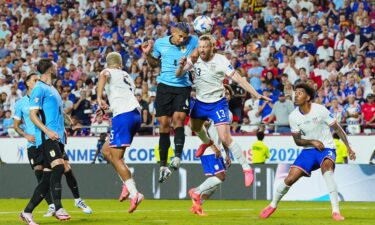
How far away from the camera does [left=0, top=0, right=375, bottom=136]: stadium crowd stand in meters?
29.4

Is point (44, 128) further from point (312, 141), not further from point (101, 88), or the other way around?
point (312, 141)

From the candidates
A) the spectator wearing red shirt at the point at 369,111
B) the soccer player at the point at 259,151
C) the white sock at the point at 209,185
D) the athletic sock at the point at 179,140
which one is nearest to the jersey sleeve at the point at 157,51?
the athletic sock at the point at 179,140

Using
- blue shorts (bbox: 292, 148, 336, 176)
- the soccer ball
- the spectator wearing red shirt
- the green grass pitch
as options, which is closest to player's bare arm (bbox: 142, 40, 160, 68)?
the soccer ball

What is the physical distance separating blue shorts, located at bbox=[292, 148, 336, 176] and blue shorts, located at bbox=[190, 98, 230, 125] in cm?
169

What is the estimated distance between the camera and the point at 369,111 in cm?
2827

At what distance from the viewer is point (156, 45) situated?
18734mm

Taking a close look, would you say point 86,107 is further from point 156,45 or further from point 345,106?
point 156,45

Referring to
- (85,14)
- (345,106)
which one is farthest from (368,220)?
(85,14)

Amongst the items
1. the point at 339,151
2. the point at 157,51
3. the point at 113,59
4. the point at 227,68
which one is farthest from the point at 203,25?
the point at 339,151

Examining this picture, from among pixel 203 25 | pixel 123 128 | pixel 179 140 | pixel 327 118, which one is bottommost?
pixel 179 140

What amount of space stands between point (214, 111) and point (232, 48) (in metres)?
14.2

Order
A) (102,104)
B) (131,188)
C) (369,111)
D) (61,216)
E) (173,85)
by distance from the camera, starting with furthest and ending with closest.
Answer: (369,111), (173,85), (131,188), (102,104), (61,216)

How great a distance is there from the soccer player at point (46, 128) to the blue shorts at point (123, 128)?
1103mm

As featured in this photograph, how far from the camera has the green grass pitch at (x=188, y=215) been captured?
16609mm
